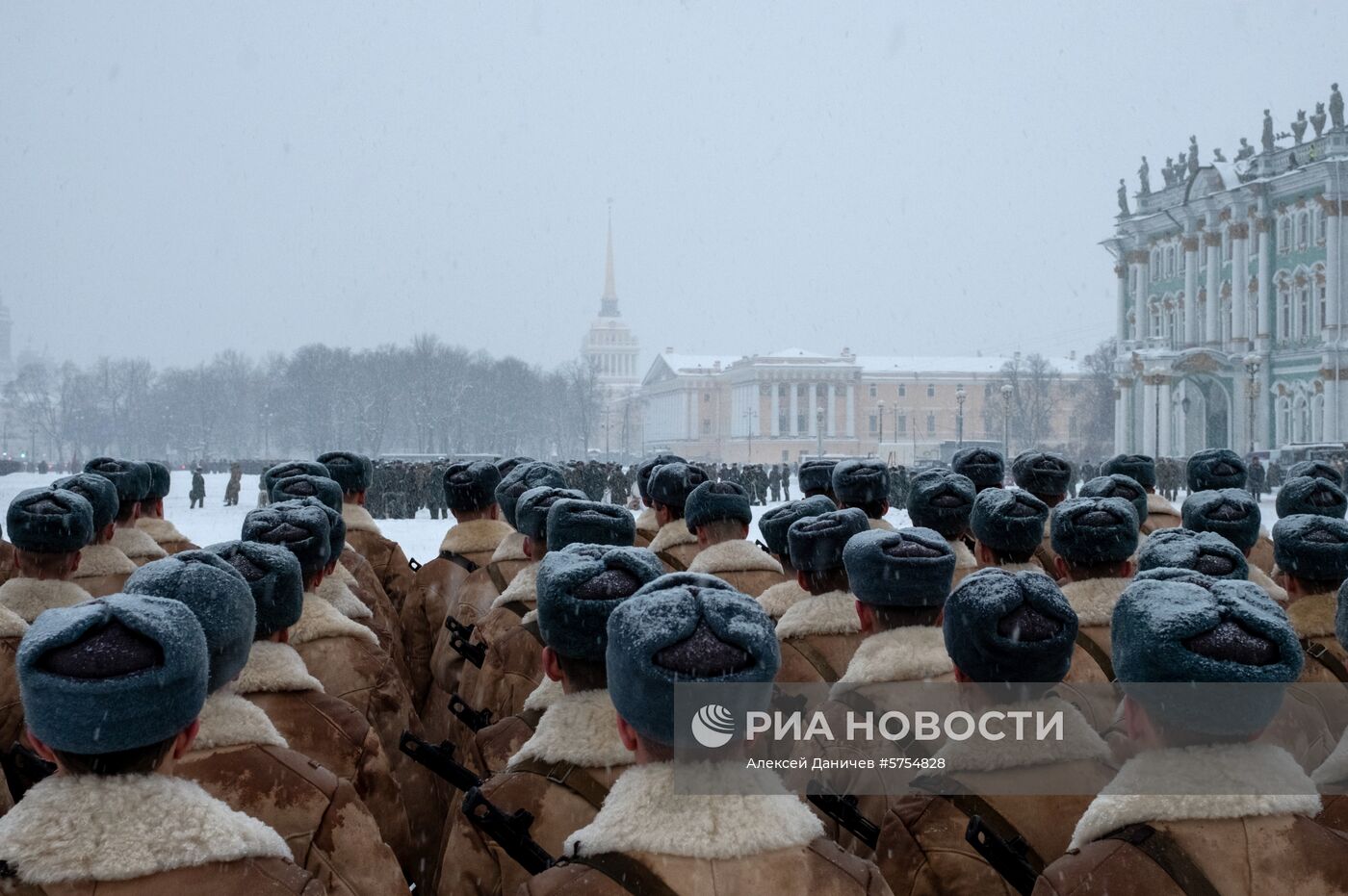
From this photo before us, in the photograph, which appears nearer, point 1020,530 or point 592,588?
point 592,588

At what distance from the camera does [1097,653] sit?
468 cm

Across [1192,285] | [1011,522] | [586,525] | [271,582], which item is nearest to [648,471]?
[586,525]

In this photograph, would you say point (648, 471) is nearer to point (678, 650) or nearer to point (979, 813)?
point (979, 813)

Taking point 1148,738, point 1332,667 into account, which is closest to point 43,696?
point 1148,738

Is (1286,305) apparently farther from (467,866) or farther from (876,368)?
(876,368)

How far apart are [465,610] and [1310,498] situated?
13.5 feet

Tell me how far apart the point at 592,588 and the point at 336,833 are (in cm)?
82

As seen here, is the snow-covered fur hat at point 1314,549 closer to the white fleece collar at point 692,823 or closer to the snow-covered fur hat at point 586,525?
the snow-covered fur hat at point 586,525

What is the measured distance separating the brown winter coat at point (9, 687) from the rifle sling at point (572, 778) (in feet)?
6.57

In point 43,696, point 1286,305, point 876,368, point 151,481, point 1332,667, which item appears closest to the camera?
point 43,696

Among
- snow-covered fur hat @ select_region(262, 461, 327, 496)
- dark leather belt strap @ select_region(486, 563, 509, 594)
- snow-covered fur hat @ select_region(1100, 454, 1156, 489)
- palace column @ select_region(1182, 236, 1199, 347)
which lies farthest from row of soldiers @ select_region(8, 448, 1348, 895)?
palace column @ select_region(1182, 236, 1199, 347)

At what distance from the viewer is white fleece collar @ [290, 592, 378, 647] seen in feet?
15.9

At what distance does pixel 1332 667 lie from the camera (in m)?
4.96

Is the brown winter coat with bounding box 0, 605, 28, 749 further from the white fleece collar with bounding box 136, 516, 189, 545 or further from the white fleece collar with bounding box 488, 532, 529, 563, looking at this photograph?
the white fleece collar with bounding box 136, 516, 189, 545
